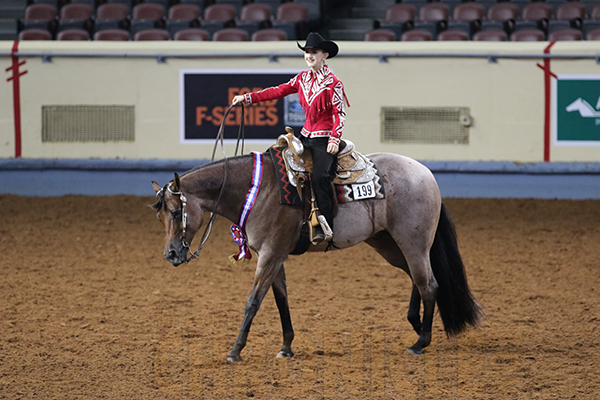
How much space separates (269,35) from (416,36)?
8.88 ft

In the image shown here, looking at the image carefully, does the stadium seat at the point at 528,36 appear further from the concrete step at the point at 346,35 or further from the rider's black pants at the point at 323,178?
the rider's black pants at the point at 323,178

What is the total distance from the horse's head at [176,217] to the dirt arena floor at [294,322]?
0.86 meters

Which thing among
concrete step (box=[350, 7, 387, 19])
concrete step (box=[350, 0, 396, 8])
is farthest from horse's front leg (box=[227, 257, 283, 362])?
concrete step (box=[350, 0, 396, 8])

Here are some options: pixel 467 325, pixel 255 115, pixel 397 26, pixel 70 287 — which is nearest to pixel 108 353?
pixel 70 287

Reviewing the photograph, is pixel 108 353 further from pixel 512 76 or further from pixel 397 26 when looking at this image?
pixel 397 26

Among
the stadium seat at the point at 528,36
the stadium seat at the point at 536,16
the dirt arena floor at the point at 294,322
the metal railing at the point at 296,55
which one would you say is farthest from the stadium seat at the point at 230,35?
the stadium seat at the point at 536,16

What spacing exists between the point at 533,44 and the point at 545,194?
8.21ft

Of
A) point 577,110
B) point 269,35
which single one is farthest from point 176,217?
point 269,35

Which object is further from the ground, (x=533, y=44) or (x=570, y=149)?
(x=533, y=44)

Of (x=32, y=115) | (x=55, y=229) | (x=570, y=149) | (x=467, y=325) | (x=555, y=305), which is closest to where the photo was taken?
(x=467, y=325)

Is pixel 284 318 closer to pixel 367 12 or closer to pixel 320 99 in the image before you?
pixel 320 99

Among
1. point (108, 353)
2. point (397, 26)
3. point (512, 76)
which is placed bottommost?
point (108, 353)

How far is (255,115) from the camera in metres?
12.3

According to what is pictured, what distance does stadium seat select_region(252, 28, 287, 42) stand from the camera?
13297mm
